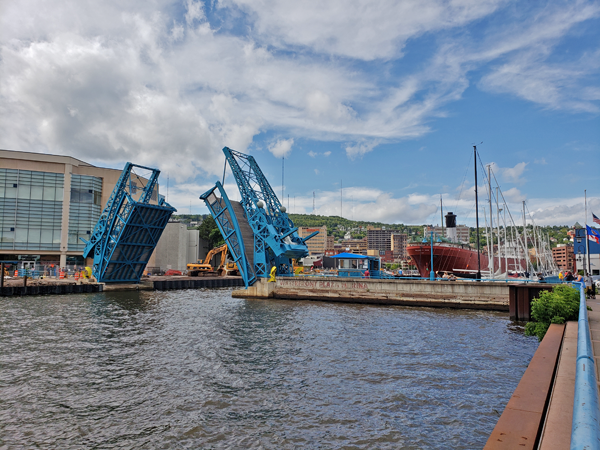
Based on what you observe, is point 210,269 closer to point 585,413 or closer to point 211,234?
point 211,234

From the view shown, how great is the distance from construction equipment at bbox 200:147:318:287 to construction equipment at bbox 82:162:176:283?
7.64 metres

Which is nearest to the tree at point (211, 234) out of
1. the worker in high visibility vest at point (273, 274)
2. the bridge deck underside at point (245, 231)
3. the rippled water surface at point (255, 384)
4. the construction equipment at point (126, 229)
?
the construction equipment at point (126, 229)

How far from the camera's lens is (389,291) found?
34094 millimetres

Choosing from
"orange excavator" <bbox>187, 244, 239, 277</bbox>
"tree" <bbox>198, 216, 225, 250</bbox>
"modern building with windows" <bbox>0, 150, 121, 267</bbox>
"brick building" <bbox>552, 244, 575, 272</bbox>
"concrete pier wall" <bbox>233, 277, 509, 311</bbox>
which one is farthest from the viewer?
"brick building" <bbox>552, 244, 575, 272</bbox>

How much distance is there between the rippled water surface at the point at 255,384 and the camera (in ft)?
28.6

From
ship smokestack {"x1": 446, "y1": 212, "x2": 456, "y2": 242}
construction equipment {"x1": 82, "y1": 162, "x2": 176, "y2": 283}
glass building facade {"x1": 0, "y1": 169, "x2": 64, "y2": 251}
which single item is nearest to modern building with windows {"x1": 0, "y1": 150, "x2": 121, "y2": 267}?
glass building facade {"x1": 0, "y1": 169, "x2": 64, "y2": 251}

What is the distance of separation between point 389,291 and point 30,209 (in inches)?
2128

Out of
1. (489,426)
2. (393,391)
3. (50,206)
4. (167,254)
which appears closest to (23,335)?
(393,391)

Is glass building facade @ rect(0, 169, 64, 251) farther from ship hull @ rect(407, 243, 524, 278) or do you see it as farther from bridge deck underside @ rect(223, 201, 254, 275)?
ship hull @ rect(407, 243, 524, 278)

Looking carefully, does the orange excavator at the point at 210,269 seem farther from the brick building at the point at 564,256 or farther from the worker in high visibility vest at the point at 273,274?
the brick building at the point at 564,256

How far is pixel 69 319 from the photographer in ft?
78.7

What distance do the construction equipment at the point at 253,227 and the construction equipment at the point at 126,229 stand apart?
764 cm

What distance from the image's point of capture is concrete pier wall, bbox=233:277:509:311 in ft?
99.7

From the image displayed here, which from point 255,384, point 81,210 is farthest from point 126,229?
point 255,384
